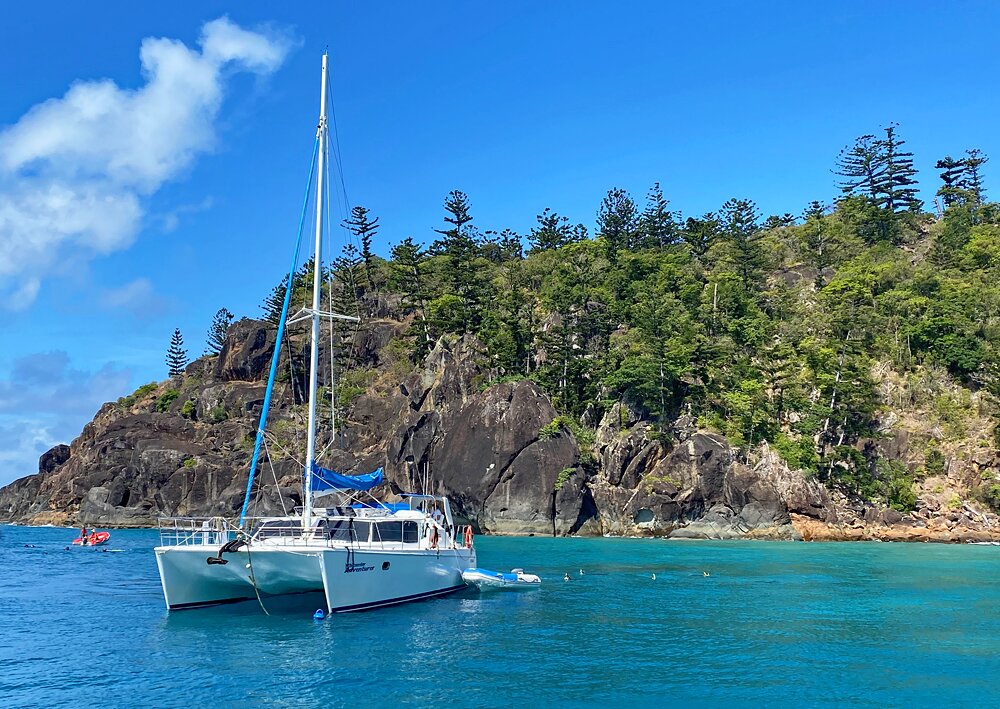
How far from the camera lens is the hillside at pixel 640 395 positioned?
203ft

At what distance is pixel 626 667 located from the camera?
20203 millimetres

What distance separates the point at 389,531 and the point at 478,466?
37189mm

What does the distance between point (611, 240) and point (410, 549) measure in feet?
257

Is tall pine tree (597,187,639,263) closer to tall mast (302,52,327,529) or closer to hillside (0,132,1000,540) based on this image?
hillside (0,132,1000,540)

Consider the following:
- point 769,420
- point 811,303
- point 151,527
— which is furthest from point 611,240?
point 151,527

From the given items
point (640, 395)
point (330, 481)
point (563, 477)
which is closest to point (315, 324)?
point (330, 481)

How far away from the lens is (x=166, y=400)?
99.5 metres

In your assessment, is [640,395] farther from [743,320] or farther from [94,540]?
[94,540]

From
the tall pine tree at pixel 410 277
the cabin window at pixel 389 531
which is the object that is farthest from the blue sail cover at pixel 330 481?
the tall pine tree at pixel 410 277

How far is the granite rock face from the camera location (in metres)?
61.3

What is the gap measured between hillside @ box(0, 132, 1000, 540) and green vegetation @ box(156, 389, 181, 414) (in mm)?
436

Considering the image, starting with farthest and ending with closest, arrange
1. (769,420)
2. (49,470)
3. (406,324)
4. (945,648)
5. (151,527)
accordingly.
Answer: (49,470) < (406,324) < (151,527) < (769,420) < (945,648)

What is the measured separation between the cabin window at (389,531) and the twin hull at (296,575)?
906 mm

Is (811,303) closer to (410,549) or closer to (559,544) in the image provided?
(559,544)
